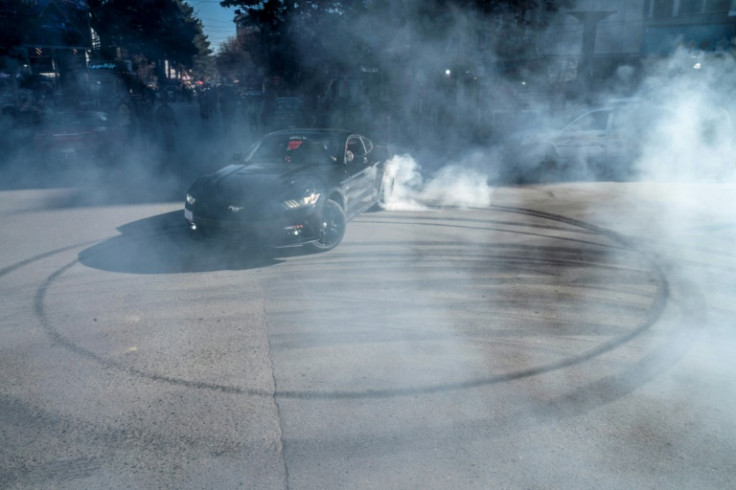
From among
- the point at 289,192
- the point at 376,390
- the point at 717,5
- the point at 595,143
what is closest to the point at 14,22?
the point at 289,192

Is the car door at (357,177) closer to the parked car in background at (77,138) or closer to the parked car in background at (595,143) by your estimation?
the parked car in background at (595,143)

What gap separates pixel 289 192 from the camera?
5.69m

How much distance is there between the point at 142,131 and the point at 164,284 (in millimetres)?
11288

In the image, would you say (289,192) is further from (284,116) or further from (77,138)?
(284,116)

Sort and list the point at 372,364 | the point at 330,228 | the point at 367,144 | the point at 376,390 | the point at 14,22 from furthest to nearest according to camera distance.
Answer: the point at 14,22, the point at 367,144, the point at 330,228, the point at 372,364, the point at 376,390

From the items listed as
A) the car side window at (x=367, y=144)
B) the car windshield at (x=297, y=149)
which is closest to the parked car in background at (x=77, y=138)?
the car windshield at (x=297, y=149)

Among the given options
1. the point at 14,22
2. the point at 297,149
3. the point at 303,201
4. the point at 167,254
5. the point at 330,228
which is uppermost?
the point at 14,22

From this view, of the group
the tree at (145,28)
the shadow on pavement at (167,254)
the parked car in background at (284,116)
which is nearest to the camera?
the shadow on pavement at (167,254)

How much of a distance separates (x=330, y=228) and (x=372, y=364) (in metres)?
2.75

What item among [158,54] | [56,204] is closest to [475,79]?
[56,204]

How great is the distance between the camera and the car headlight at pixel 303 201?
5566 millimetres

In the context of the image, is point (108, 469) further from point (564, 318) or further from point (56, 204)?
point (56, 204)

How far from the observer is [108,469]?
253 centimetres

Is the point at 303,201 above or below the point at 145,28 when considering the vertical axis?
below
